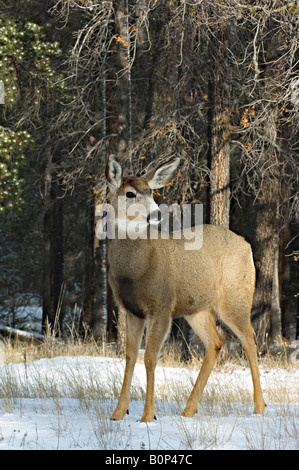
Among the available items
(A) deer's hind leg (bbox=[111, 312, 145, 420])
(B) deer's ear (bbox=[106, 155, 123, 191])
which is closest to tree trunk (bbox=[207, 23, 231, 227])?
(B) deer's ear (bbox=[106, 155, 123, 191])

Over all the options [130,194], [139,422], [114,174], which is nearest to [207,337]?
[139,422]

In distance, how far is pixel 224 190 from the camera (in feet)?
40.3

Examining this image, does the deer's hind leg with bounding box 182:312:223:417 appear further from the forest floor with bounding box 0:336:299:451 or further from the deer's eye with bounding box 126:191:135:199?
the deer's eye with bounding box 126:191:135:199

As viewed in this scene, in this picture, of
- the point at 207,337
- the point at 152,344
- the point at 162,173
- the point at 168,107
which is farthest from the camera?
the point at 168,107

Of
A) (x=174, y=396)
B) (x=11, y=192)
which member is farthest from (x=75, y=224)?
(x=174, y=396)

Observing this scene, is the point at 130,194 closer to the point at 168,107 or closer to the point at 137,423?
the point at 137,423

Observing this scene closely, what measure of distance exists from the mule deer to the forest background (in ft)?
10.6

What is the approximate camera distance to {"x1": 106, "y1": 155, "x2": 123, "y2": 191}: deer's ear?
21.8 feet

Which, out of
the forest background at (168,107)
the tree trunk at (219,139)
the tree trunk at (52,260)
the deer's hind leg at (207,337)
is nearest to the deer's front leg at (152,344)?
the deer's hind leg at (207,337)

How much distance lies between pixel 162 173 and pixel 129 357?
1.86 meters

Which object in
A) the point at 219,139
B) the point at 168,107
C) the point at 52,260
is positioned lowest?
the point at 52,260

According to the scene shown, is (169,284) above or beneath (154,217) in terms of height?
beneath

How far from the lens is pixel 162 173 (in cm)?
687
